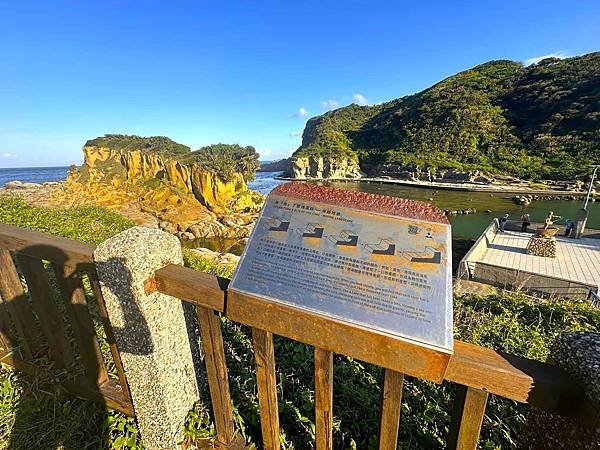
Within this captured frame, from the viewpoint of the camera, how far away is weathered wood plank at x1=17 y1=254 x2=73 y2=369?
6.55ft

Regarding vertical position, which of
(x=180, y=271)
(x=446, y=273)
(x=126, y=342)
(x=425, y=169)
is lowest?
(x=425, y=169)

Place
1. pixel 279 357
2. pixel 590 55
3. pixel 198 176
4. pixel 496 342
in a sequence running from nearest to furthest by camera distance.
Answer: pixel 279 357
pixel 496 342
pixel 198 176
pixel 590 55

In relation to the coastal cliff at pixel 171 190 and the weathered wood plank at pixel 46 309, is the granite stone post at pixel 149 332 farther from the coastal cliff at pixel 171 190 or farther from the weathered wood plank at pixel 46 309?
the coastal cliff at pixel 171 190

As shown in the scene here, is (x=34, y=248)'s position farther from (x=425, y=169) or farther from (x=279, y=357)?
(x=425, y=169)

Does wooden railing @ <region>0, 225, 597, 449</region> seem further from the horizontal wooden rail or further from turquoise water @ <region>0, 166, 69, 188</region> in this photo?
turquoise water @ <region>0, 166, 69, 188</region>

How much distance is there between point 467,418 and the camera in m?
1.11

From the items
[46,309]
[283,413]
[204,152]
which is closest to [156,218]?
[204,152]

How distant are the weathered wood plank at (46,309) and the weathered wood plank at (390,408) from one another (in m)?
2.25

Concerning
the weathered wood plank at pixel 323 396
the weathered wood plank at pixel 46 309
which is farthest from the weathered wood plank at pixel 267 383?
the weathered wood plank at pixel 46 309

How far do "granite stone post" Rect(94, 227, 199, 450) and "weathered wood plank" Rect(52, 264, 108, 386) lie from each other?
39 centimetres

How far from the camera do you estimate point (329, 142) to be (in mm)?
82562

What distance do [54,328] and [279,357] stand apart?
72.3 inches

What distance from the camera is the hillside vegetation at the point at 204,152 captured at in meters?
30.3

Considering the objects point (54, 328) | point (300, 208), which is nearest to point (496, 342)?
point (300, 208)
